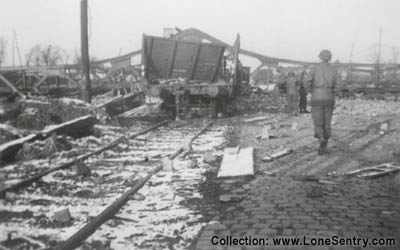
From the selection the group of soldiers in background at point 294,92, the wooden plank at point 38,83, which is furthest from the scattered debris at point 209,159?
the wooden plank at point 38,83

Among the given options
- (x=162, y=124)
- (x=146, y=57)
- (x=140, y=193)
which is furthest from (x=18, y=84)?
(x=140, y=193)

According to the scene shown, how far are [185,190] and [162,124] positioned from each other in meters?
7.72

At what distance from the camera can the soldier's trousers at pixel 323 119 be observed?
22.3 ft

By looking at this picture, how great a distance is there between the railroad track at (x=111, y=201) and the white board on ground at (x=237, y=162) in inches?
15.4

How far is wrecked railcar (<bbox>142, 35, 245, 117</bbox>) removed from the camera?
1388 centimetres

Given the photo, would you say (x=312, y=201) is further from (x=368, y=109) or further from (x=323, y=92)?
(x=368, y=109)

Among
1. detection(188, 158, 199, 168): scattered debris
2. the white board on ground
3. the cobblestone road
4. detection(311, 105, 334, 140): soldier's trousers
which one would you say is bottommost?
detection(188, 158, 199, 168): scattered debris

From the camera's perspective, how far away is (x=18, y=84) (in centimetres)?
2158

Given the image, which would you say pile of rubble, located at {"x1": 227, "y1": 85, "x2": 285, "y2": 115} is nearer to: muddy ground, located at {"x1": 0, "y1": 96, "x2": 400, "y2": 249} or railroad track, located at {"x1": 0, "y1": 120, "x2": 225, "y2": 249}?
muddy ground, located at {"x1": 0, "y1": 96, "x2": 400, "y2": 249}

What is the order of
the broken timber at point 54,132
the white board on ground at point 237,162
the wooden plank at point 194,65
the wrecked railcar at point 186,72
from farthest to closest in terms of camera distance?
the wooden plank at point 194,65
the wrecked railcar at point 186,72
the broken timber at point 54,132
the white board on ground at point 237,162

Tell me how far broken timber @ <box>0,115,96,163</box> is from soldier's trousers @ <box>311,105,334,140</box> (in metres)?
5.19

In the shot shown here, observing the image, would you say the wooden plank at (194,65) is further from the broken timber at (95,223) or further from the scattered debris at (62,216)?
the scattered debris at (62,216)

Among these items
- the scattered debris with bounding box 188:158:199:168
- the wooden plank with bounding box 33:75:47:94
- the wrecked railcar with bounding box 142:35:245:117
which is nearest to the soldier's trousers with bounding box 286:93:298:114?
the wrecked railcar with bounding box 142:35:245:117

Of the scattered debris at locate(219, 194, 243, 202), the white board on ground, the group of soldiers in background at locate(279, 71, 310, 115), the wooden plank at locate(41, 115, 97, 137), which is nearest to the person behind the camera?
the scattered debris at locate(219, 194, 243, 202)
